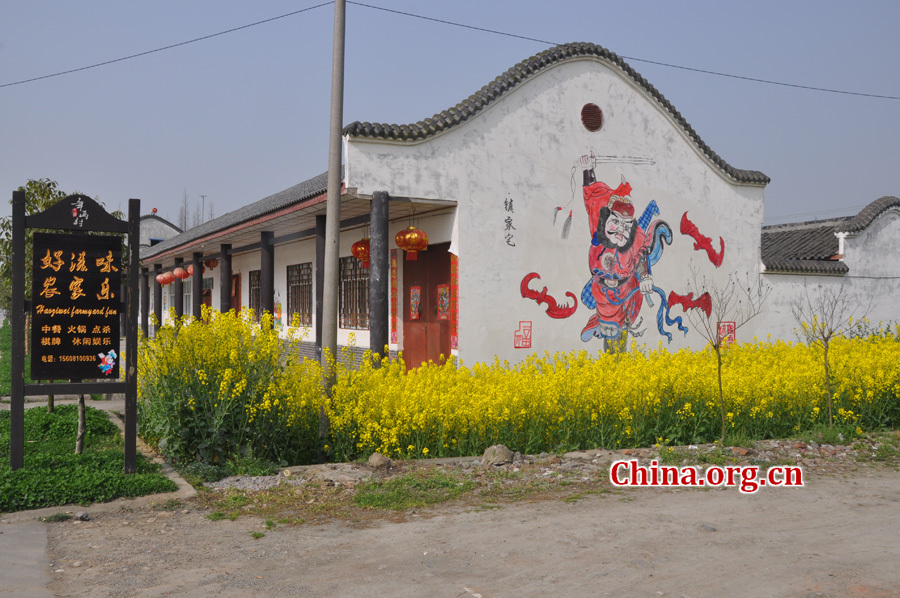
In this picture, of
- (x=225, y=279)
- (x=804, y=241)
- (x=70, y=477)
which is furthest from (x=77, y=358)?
(x=804, y=241)

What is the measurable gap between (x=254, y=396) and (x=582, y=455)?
133 inches

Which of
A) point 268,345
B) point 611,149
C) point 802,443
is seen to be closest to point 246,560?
point 268,345

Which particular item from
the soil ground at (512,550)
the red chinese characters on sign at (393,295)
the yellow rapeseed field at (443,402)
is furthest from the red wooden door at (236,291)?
the soil ground at (512,550)

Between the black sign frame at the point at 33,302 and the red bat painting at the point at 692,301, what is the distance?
979 centimetres

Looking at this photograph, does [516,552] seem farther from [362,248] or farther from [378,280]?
[362,248]

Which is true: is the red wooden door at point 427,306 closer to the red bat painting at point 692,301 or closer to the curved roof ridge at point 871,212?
the red bat painting at point 692,301

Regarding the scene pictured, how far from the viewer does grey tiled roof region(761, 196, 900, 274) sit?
1578 cm

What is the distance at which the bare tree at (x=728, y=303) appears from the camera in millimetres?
14422

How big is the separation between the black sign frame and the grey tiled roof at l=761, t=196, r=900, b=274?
12253mm

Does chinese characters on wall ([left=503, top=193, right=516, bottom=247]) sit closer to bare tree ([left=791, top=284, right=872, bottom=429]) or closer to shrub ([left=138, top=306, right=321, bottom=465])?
shrub ([left=138, top=306, right=321, bottom=465])

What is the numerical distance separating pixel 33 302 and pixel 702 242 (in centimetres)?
1136

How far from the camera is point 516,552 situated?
5129mm

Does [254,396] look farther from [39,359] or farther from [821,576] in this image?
[821,576]

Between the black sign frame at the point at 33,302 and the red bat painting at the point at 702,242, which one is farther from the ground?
the red bat painting at the point at 702,242
